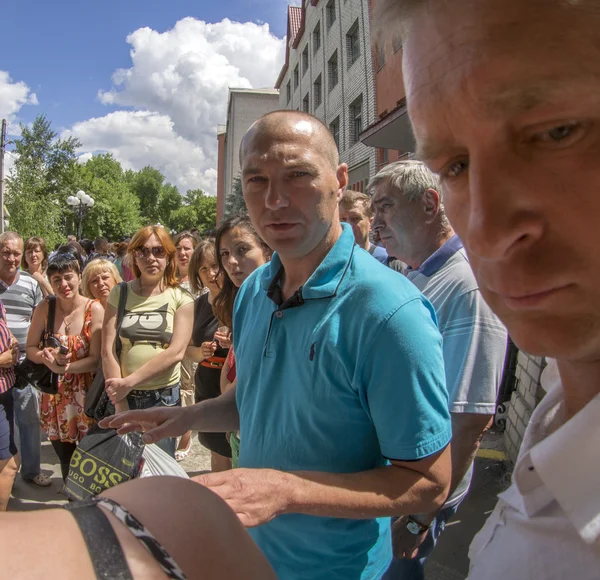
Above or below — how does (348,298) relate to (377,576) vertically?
above

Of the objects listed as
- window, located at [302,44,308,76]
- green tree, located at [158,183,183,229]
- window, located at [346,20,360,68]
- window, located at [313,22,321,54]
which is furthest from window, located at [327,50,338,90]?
green tree, located at [158,183,183,229]

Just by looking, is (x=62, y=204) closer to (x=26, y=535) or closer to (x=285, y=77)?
(x=285, y=77)

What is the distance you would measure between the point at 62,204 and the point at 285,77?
18.2 metres

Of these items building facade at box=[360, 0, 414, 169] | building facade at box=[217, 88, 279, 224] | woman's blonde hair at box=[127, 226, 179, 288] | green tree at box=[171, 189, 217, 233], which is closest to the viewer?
building facade at box=[360, 0, 414, 169]

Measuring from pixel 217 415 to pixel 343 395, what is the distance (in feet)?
2.48

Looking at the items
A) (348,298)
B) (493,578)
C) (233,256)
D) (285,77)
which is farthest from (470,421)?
(285,77)

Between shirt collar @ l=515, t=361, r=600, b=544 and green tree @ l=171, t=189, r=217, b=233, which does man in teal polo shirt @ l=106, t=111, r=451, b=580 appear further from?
green tree @ l=171, t=189, r=217, b=233

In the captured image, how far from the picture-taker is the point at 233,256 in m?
3.25

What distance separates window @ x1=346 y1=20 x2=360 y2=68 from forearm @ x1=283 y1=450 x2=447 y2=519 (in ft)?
62.5

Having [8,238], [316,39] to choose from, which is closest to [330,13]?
[316,39]

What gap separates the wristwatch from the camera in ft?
6.33

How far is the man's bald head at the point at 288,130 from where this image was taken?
1.69 metres

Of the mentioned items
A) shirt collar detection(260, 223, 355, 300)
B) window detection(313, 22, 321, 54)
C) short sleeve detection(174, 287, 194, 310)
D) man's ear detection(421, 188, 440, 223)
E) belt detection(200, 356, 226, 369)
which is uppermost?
window detection(313, 22, 321, 54)

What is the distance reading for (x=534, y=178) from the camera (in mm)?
584
